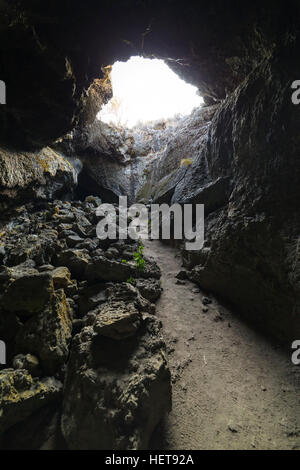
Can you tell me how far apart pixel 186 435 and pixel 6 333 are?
8.36 feet

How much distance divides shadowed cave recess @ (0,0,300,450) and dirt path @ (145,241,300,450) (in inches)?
1.3

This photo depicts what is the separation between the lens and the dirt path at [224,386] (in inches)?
86.8

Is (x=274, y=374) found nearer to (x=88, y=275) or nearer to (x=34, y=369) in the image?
(x=34, y=369)

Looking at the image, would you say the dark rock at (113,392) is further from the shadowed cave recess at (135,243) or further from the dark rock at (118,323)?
the dark rock at (118,323)

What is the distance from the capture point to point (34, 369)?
7.79 feet

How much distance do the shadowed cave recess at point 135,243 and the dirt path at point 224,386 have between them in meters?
0.03

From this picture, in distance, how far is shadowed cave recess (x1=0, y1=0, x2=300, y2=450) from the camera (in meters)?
2.18

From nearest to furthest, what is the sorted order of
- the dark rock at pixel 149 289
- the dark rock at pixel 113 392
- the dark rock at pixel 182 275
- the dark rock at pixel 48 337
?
the dark rock at pixel 113 392
the dark rock at pixel 48 337
the dark rock at pixel 149 289
the dark rock at pixel 182 275

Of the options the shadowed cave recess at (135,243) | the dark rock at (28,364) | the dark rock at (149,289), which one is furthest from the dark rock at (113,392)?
the dark rock at (149,289)

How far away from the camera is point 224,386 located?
2.83 meters

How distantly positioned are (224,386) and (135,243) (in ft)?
15.3

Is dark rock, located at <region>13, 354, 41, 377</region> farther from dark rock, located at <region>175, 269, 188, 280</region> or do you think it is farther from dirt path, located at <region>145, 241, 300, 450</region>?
dark rock, located at <region>175, 269, 188, 280</region>

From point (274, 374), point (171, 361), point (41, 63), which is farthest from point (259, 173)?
point (41, 63)
